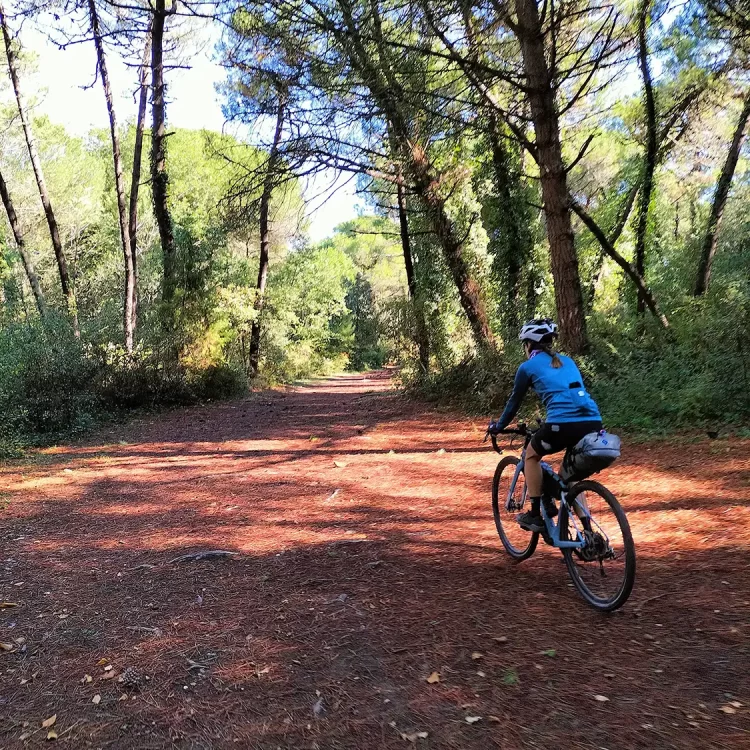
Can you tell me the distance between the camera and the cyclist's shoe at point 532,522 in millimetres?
4160

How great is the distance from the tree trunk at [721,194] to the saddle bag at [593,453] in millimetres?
13596

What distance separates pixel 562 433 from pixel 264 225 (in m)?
22.4

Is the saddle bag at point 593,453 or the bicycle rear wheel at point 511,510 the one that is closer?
the saddle bag at point 593,453

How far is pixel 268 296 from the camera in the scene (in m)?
29.0

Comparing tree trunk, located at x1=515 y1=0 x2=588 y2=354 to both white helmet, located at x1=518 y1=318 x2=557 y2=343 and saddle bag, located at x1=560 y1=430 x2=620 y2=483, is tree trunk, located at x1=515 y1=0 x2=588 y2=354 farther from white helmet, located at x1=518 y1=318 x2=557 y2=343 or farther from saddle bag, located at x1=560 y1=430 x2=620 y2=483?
saddle bag, located at x1=560 y1=430 x2=620 y2=483

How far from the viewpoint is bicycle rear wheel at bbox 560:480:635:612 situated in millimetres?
3410

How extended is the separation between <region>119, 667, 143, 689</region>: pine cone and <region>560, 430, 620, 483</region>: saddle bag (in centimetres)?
294

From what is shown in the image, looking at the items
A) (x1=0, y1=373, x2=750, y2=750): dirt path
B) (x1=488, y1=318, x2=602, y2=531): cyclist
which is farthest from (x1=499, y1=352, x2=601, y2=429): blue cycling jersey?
(x1=0, y1=373, x2=750, y2=750): dirt path

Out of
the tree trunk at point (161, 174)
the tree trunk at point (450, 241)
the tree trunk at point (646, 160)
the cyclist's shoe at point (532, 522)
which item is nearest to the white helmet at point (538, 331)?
the cyclist's shoe at point (532, 522)

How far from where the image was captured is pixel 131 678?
312 cm

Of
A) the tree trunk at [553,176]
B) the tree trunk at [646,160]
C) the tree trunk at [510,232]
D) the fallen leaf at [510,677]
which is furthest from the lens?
the tree trunk at [510,232]

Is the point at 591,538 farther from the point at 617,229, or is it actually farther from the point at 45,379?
the point at 617,229

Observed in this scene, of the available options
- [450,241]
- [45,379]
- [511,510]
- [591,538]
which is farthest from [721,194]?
[45,379]

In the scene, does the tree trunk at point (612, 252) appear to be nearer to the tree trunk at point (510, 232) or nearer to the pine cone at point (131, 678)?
the tree trunk at point (510, 232)
